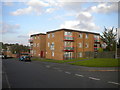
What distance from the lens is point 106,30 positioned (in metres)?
58.8

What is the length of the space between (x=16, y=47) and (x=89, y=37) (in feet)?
132

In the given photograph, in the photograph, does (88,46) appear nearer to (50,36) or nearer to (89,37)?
(89,37)

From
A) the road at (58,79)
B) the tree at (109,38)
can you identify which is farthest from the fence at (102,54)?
the road at (58,79)

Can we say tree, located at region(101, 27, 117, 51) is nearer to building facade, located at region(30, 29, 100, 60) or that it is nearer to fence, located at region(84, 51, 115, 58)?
building facade, located at region(30, 29, 100, 60)

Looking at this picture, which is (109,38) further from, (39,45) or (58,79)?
(58,79)

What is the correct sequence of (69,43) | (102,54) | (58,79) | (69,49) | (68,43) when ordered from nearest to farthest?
(58,79) → (102,54) → (69,49) → (68,43) → (69,43)

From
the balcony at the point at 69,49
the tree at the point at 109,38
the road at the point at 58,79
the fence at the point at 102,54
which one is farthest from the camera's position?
the tree at the point at 109,38

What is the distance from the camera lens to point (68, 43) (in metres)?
46.3

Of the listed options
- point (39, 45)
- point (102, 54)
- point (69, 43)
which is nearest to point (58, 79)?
point (102, 54)

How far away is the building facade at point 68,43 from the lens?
149ft

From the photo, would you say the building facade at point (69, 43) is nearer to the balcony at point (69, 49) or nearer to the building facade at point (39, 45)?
the balcony at point (69, 49)

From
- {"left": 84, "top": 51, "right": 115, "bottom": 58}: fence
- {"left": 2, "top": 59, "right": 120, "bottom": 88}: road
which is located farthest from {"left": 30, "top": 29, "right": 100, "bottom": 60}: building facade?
{"left": 2, "top": 59, "right": 120, "bottom": 88}: road

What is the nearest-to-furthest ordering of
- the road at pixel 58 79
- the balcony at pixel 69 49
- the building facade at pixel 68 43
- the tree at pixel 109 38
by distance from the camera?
the road at pixel 58 79 < the balcony at pixel 69 49 < the building facade at pixel 68 43 < the tree at pixel 109 38

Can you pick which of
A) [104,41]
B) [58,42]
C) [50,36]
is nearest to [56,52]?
[58,42]
